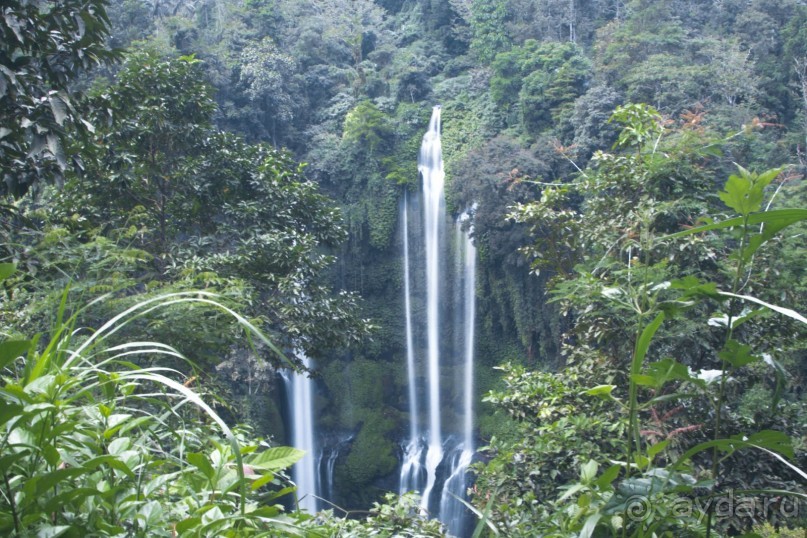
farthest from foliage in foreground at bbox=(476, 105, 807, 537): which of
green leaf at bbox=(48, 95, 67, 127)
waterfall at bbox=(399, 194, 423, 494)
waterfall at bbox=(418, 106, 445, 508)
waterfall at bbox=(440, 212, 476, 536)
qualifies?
waterfall at bbox=(418, 106, 445, 508)

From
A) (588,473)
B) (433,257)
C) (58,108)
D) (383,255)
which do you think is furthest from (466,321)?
(588,473)

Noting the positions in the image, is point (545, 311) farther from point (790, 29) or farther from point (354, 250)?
point (790, 29)

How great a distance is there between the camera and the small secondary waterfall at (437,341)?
1031cm

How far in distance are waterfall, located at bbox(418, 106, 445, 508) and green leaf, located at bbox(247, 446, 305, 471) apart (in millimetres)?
9955

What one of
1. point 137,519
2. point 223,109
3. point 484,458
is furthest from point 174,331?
point 223,109

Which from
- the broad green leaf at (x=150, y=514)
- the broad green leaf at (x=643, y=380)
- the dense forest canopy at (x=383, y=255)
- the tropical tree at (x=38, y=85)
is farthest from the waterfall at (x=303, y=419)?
the broad green leaf at (x=643, y=380)

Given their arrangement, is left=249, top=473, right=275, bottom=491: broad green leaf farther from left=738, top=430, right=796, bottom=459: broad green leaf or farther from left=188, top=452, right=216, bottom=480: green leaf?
left=738, top=430, right=796, bottom=459: broad green leaf

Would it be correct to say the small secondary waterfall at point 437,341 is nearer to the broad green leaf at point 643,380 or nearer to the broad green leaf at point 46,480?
the broad green leaf at point 643,380

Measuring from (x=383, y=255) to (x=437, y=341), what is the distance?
197 centimetres

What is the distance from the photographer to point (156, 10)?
12.6 meters

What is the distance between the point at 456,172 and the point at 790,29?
618 cm

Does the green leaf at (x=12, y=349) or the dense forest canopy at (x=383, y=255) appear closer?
the green leaf at (x=12, y=349)

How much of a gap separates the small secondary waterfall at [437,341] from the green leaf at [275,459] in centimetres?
942

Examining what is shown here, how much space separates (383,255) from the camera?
1187 cm
